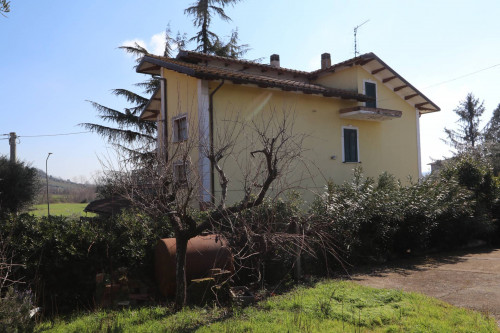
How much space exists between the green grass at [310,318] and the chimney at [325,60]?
579 inches

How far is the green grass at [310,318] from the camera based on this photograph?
5.04 metres

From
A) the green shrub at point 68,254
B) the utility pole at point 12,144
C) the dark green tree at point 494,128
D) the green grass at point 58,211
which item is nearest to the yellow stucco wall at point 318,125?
the green shrub at point 68,254

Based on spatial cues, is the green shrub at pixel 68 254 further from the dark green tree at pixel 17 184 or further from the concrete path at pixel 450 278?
the dark green tree at pixel 17 184

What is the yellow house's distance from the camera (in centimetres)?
1316

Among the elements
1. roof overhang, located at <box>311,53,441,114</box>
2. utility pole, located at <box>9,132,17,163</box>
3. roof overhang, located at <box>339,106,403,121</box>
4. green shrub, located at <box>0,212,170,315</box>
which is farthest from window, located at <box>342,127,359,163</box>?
utility pole, located at <box>9,132,17,163</box>

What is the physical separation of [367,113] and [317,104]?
7.06 feet

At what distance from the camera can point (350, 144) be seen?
16922mm

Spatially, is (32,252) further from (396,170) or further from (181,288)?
(396,170)

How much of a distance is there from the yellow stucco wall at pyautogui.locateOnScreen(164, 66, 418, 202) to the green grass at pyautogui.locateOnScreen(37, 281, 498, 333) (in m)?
5.27

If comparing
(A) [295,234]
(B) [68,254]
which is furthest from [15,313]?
(A) [295,234]

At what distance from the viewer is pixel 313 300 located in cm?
618

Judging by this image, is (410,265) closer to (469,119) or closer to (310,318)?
(310,318)

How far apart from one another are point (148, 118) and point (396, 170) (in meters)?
12.0

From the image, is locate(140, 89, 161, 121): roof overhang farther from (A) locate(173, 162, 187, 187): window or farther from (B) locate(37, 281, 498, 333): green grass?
(B) locate(37, 281, 498, 333): green grass
